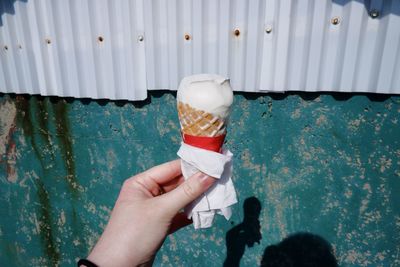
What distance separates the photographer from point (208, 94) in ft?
3.75

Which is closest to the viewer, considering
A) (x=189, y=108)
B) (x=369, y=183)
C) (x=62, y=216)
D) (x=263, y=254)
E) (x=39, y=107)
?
(x=189, y=108)

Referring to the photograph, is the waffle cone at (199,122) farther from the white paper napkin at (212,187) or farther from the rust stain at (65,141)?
the rust stain at (65,141)

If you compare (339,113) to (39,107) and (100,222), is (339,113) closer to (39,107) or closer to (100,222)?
(100,222)

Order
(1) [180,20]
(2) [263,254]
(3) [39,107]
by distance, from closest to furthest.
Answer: (1) [180,20], (2) [263,254], (3) [39,107]

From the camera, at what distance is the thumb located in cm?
121

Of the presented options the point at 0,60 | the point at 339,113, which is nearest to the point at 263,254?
the point at 339,113

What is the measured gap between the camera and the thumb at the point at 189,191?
121 centimetres

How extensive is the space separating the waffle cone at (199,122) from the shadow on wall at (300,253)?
133cm

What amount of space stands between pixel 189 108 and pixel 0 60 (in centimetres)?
239

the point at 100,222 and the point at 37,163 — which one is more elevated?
the point at 37,163

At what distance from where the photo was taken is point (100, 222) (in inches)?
104

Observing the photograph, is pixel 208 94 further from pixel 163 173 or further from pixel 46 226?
pixel 46 226

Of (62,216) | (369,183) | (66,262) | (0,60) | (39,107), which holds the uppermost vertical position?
(0,60)

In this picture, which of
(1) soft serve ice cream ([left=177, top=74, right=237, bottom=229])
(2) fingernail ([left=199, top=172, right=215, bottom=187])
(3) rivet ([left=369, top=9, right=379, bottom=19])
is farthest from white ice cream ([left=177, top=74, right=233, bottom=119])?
(3) rivet ([left=369, top=9, right=379, bottom=19])
